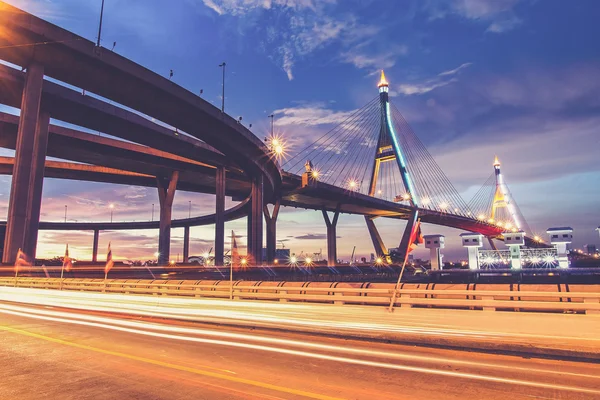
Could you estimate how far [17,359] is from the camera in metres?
7.81

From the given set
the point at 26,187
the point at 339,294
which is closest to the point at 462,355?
the point at 339,294

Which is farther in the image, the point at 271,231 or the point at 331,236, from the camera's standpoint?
the point at 331,236

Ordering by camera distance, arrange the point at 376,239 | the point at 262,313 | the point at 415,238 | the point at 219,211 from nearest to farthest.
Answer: the point at 262,313 < the point at 415,238 < the point at 219,211 < the point at 376,239

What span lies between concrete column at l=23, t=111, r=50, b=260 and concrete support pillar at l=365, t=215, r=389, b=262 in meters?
78.6

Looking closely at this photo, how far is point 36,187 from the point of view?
37.5 metres

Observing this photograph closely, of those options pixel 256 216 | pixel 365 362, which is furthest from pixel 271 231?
pixel 365 362

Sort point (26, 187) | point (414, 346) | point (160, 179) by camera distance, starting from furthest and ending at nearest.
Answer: point (160, 179)
point (26, 187)
point (414, 346)

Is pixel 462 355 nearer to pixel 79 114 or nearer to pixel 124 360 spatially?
pixel 124 360

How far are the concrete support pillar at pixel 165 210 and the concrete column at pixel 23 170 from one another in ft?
107

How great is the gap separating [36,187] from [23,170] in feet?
15.4

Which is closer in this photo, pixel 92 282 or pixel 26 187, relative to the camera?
pixel 92 282

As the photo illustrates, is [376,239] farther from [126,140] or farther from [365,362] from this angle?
[365,362]

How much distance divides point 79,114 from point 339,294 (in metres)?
40.9

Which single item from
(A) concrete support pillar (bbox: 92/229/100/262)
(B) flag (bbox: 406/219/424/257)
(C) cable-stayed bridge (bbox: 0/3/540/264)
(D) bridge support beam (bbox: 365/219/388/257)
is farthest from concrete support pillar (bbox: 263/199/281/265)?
(A) concrete support pillar (bbox: 92/229/100/262)
